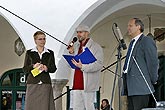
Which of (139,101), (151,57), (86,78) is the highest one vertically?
(151,57)

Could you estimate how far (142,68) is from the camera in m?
5.01

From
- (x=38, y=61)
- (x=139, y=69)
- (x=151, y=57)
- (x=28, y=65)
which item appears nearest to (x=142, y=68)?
(x=139, y=69)

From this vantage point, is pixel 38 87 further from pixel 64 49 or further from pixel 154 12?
pixel 154 12

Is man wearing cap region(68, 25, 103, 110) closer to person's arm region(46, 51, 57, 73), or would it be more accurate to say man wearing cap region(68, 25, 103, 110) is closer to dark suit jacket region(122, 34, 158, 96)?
person's arm region(46, 51, 57, 73)

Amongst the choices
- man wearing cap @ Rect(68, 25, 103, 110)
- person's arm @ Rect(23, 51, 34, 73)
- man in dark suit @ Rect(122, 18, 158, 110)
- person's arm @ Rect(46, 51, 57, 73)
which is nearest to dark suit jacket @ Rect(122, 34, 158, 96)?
man in dark suit @ Rect(122, 18, 158, 110)

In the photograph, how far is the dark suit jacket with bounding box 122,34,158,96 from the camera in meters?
4.95

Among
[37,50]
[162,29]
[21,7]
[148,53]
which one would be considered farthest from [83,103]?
[162,29]

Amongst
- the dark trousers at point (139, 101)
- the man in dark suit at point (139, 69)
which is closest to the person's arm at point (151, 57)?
the man in dark suit at point (139, 69)

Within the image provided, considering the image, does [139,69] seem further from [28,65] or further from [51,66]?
[28,65]

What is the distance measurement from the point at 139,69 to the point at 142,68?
4cm

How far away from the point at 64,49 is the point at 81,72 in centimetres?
114

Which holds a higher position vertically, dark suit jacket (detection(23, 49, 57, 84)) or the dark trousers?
dark suit jacket (detection(23, 49, 57, 84))

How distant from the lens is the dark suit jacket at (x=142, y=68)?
4.95 m

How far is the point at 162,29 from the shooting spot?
10.4 metres
